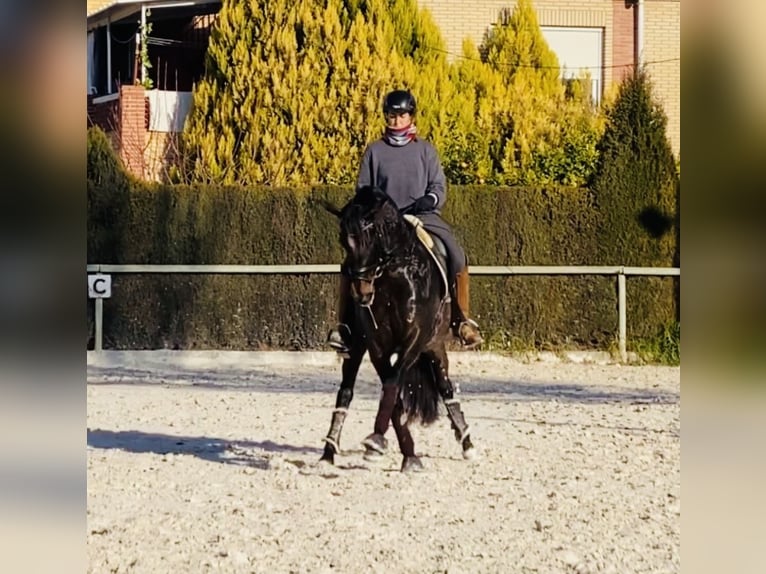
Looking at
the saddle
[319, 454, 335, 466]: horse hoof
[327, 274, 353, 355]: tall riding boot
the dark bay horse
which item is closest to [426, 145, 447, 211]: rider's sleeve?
the saddle

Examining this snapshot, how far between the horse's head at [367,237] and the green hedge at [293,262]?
776cm

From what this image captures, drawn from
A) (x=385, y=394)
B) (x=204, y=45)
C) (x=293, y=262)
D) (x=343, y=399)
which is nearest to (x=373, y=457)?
(x=343, y=399)

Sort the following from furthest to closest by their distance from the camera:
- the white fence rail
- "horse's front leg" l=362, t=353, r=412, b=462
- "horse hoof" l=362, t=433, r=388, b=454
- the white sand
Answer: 1. the white fence rail
2. "horse hoof" l=362, t=433, r=388, b=454
3. "horse's front leg" l=362, t=353, r=412, b=462
4. the white sand

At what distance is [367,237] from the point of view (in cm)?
676

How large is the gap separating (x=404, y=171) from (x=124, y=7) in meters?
12.3

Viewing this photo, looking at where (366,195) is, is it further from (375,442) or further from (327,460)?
(327,460)

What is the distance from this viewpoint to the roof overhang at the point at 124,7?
18.4 m

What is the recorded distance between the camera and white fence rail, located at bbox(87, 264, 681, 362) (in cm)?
1456

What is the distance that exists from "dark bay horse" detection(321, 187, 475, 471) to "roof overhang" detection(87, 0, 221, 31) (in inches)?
480

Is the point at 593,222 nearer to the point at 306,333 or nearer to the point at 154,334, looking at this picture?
the point at 306,333

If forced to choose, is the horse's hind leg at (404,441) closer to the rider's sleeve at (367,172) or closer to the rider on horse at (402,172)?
the rider on horse at (402,172)

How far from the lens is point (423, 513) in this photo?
21.1ft

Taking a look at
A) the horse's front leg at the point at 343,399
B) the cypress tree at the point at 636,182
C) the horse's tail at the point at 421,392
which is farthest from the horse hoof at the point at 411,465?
the cypress tree at the point at 636,182

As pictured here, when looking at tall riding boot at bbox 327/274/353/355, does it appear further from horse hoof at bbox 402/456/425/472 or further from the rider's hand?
horse hoof at bbox 402/456/425/472
